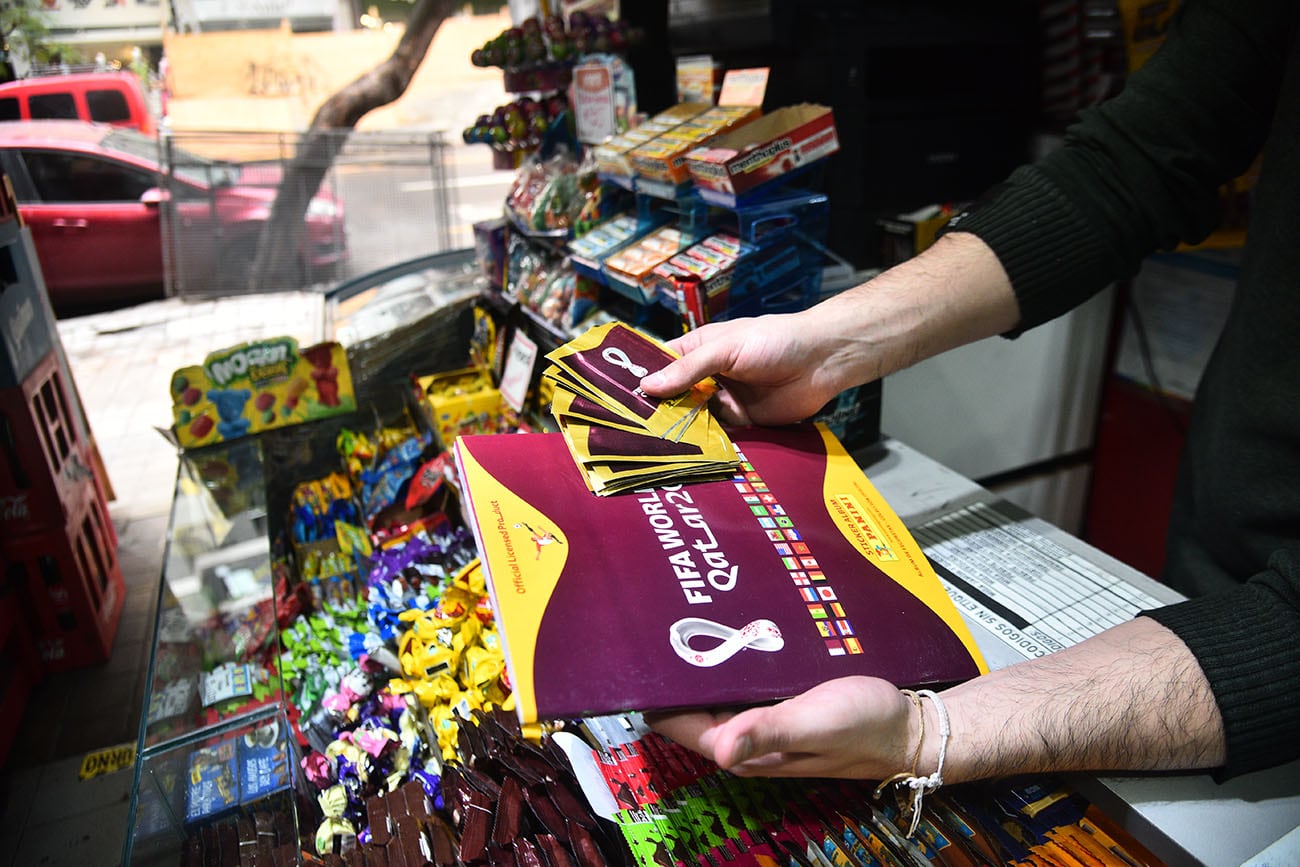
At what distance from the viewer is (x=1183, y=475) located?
1300 millimetres

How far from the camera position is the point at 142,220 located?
5.33 m

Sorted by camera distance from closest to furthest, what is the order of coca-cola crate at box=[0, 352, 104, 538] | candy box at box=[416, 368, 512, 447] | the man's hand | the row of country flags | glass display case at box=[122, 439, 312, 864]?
the man's hand
the row of country flags
glass display case at box=[122, 439, 312, 864]
candy box at box=[416, 368, 512, 447]
coca-cola crate at box=[0, 352, 104, 538]

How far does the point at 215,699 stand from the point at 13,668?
129cm

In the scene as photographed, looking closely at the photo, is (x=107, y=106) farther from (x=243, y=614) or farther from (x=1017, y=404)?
(x=1017, y=404)

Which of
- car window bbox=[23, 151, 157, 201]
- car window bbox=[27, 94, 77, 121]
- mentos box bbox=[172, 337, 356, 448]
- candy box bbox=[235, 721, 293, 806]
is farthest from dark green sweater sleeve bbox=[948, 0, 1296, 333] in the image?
car window bbox=[23, 151, 157, 201]

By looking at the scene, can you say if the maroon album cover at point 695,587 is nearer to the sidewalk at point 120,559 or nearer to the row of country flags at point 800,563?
the row of country flags at point 800,563

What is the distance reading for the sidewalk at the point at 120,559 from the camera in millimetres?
1884

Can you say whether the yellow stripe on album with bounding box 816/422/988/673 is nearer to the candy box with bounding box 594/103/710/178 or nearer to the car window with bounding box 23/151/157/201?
the candy box with bounding box 594/103/710/178

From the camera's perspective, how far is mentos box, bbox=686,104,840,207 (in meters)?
1.34

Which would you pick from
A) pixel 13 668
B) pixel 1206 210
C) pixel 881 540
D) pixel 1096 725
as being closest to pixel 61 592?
pixel 13 668

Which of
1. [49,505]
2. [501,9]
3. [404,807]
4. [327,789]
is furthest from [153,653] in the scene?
[501,9]

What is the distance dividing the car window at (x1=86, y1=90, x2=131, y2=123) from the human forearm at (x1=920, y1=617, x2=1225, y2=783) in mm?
5772

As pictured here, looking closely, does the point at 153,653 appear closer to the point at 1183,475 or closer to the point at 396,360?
the point at 396,360

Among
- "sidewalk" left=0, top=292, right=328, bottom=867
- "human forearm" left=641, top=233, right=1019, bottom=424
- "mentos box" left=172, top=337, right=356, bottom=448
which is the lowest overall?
"sidewalk" left=0, top=292, right=328, bottom=867
